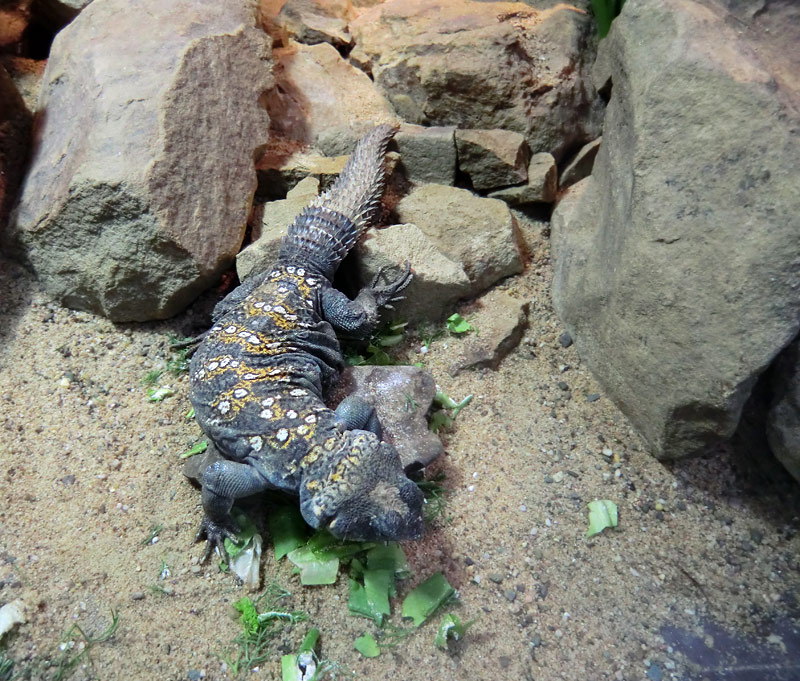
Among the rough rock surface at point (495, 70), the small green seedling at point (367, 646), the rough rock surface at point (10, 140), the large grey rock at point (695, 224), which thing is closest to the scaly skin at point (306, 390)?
the small green seedling at point (367, 646)

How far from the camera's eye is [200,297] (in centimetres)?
475

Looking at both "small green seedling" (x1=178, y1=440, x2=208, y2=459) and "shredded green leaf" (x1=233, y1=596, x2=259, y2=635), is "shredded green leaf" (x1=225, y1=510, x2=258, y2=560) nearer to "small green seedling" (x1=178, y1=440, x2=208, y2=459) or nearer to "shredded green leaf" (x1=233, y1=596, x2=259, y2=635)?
"shredded green leaf" (x1=233, y1=596, x2=259, y2=635)

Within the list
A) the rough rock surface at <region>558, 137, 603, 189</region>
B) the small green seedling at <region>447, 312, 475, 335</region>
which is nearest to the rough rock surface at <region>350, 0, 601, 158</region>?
the rough rock surface at <region>558, 137, 603, 189</region>

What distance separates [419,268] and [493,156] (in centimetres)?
123

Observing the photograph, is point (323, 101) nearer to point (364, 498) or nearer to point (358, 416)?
point (358, 416)

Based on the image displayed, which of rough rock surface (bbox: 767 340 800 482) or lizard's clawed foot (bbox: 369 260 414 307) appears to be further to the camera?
lizard's clawed foot (bbox: 369 260 414 307)

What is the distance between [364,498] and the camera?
315 centimetres

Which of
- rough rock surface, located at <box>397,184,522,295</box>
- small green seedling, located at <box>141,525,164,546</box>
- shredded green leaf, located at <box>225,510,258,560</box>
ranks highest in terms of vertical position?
rough rock surface, located at <box>397,184,522,295</box>

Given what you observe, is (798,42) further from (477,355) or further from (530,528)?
(530,528)

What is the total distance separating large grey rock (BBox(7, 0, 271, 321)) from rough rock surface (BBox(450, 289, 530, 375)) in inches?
72.8

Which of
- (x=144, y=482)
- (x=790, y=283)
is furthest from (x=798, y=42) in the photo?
(x=144, y=482)

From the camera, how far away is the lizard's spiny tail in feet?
14.7

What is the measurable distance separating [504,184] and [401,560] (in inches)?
127

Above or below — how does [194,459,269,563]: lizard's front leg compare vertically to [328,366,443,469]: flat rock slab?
below
